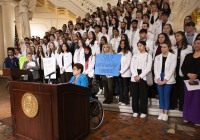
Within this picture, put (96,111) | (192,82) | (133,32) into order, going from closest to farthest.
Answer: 1. (192,82)
2. (96,111)
3. (133,32)

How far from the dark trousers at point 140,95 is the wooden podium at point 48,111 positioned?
4.96 ft

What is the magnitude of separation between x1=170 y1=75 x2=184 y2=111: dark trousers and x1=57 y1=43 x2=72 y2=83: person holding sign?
2.73 metres

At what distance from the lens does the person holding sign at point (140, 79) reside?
419cm

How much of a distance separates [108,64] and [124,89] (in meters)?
0.69

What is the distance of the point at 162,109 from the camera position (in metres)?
4.18

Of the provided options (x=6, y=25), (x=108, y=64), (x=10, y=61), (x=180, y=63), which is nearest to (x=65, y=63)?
(x=108, y=64)

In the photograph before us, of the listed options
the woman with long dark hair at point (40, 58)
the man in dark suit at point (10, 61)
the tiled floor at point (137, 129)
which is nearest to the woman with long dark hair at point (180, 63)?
the tiled floor at point (137, 129)

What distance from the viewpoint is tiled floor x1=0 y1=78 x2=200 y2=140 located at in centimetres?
331

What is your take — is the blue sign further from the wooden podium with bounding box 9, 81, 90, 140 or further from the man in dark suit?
the man in dark suit

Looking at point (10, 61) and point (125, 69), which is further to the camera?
point (10, 61)

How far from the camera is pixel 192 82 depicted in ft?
11.9

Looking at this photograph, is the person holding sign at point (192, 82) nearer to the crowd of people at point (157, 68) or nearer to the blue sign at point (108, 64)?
the crowd of people at point (157, 68)

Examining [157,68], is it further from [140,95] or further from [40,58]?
[40,58]

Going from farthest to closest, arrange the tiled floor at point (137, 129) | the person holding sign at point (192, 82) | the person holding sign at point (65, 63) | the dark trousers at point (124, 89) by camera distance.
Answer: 1. the person holding sign at point (65, 63)
2. the dark trousers at point (124, 89)
3. the person holding sign at point (192, 82)
4. the tiled floor at point (137, 129)
